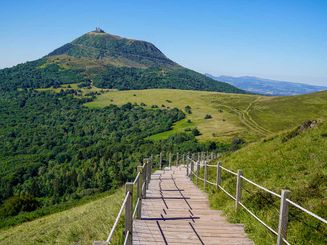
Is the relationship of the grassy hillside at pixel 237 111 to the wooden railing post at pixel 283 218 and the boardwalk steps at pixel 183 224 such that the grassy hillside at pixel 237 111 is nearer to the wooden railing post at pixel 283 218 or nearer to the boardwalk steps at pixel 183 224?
the boardwalk steps at pixel 183 224

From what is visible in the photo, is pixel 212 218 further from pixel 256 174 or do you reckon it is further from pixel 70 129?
pixel 70 129

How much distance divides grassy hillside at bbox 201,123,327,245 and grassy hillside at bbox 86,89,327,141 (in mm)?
68433

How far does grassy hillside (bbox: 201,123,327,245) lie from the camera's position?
6727 mm

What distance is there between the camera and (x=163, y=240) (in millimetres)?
6633

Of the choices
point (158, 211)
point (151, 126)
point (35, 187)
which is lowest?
point (35, 187)

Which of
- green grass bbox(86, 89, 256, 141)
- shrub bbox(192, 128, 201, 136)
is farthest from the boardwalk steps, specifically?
shrub bbox(192, 128, 201, 136)

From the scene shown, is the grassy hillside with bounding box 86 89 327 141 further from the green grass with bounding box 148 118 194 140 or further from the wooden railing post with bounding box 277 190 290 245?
the wooden railing post with bounding box 277 190 290 245

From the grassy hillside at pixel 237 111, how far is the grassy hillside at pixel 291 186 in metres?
68.4

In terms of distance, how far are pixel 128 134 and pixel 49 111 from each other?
5884 centimetres

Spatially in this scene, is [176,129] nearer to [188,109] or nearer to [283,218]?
[188,109]

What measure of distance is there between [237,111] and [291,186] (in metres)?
115

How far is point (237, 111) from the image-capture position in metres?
123

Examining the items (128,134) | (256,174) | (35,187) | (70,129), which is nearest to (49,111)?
(70,129)

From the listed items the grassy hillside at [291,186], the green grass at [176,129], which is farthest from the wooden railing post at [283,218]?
the green grass at [176,129]
